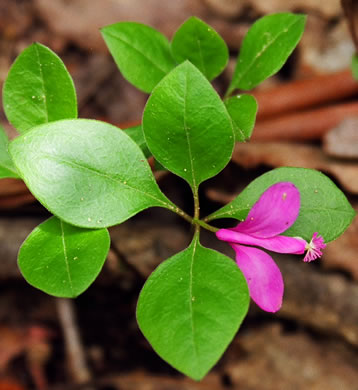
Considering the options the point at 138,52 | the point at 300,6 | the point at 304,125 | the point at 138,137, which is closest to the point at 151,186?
the point at 138,137

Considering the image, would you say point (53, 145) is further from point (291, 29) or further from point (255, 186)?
point (291, 29)

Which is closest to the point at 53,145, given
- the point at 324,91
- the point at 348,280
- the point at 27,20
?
the point at 348,280

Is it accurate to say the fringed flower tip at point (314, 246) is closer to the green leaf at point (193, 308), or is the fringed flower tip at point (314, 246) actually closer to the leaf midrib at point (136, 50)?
the green leaf at point (193, 308)

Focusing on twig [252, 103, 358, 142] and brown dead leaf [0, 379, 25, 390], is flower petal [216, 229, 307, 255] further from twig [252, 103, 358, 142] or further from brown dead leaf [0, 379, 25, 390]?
brown dead leaf [0, 379, 25, 390]

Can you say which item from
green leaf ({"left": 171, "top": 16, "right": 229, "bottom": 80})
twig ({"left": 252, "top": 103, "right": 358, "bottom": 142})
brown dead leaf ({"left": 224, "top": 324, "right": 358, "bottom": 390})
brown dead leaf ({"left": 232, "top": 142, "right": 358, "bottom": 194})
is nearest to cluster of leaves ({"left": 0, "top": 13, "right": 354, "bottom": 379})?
green leaf ({"left": 171, "top": 16, "right": 229, "bottom": 80})

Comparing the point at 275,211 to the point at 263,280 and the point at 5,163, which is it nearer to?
the point at 263,280

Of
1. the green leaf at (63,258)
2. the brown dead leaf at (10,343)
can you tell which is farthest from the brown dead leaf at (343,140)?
the brown dead leaf at (10,343)

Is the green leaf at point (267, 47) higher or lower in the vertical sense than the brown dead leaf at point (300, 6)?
higher
